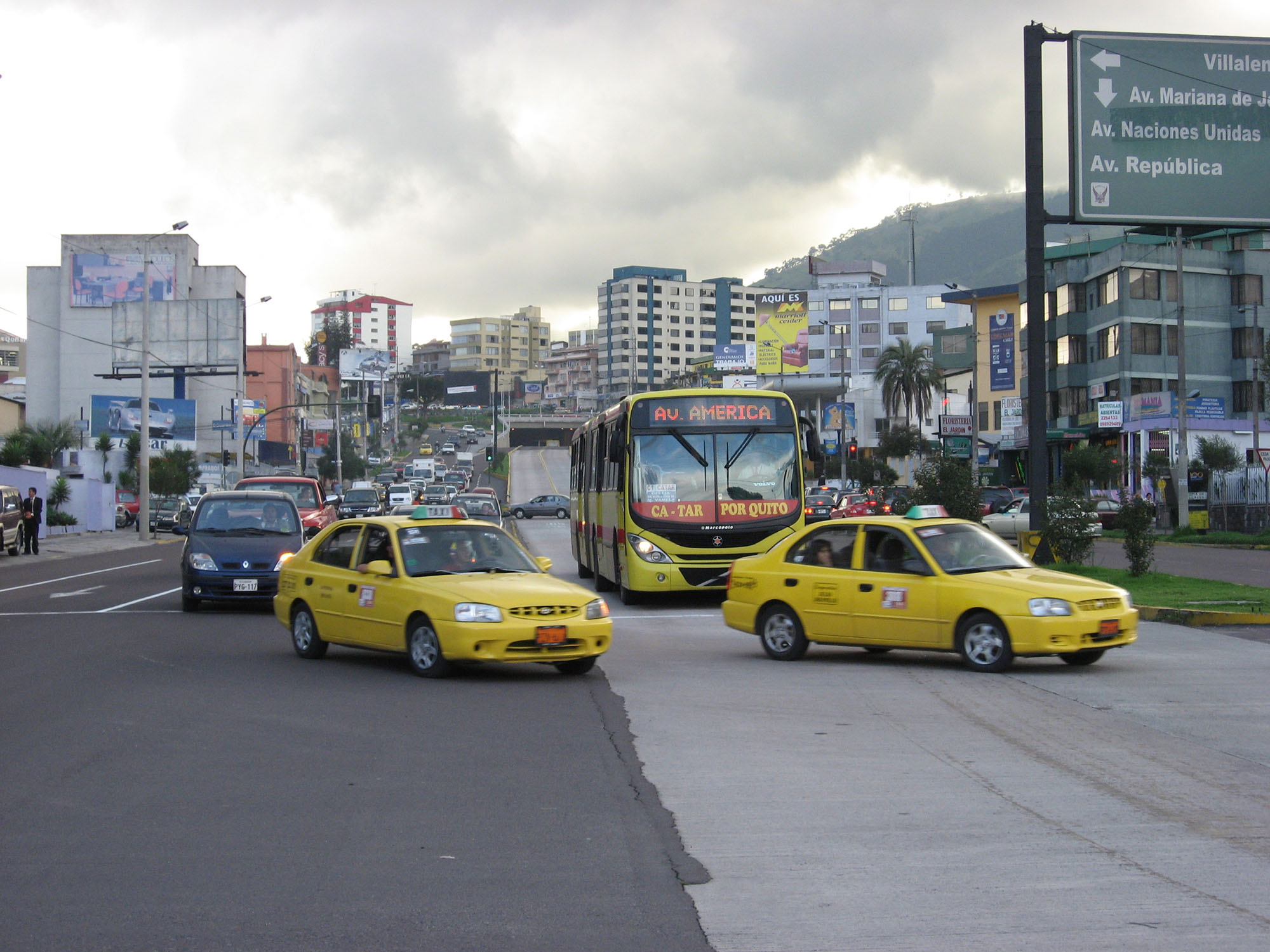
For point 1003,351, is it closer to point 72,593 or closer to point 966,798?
point 72,593

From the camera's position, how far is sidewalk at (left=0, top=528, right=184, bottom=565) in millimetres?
41156

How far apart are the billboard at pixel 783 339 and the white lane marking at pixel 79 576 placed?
7910cm

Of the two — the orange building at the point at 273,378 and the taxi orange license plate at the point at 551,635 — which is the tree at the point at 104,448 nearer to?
the orange building at the point at 273,378

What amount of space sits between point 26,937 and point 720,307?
191 m

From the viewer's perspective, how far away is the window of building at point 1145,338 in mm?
62562

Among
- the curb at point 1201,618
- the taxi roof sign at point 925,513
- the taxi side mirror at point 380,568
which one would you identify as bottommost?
the curb at point 1201,618

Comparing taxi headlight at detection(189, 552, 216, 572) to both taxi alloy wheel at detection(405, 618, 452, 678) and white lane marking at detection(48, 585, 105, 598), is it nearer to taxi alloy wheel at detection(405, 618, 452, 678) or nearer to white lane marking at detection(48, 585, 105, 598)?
white lane marking at detection(48, 585, 105, 598)

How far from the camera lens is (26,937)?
5008mm

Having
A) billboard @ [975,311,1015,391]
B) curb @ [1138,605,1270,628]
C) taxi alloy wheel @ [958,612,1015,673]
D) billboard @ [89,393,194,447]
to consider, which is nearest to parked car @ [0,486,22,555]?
curb @ [1138,605,1270,628]

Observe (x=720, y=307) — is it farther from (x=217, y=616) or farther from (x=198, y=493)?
(x=217, y=616)

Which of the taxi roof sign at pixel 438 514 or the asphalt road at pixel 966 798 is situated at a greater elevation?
the taxi roof sign at pixel 438 514

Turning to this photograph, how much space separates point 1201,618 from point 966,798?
446 inches

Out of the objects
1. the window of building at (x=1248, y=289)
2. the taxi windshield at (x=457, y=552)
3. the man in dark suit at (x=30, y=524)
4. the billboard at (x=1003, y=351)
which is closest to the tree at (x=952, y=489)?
the taxi windshield at (x=457, y=552)

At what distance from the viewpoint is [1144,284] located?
205ft
